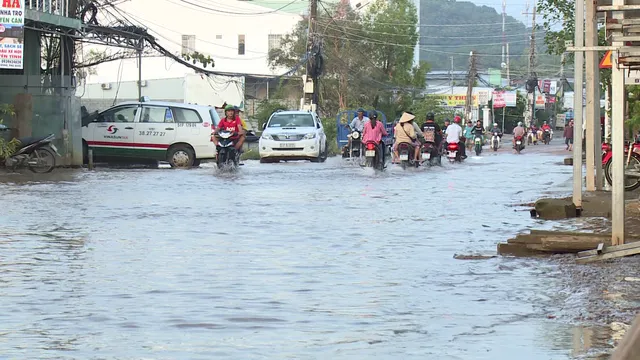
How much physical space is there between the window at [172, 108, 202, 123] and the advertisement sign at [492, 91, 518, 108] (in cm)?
6498

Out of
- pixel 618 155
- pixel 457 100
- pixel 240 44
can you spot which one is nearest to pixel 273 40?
pixel 240 44

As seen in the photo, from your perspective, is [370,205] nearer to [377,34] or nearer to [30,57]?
[30,57]

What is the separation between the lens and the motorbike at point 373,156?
2770 centimetres

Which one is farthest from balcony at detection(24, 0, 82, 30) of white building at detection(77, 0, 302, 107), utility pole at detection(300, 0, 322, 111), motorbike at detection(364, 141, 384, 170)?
white building at detection(77, 0, 302, 107)

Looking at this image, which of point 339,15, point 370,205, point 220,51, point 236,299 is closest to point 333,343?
point 236,299

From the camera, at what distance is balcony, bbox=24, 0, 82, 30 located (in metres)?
25.5

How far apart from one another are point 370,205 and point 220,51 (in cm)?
6653

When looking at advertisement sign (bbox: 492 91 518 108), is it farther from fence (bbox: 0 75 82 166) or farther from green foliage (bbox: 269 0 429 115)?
fence (bbox: 0 75 82 166)

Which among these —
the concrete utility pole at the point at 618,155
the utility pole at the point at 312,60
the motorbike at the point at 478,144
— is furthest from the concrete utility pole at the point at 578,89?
the utility pole at the point at 312,60

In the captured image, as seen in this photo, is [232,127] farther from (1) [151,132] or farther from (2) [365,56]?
(2) [365,56]

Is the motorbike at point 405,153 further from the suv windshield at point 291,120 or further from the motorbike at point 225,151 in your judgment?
the suv windshield at point 291,120

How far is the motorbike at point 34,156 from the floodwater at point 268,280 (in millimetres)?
6374

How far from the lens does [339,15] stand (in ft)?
224

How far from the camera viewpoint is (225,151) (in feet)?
91.2
